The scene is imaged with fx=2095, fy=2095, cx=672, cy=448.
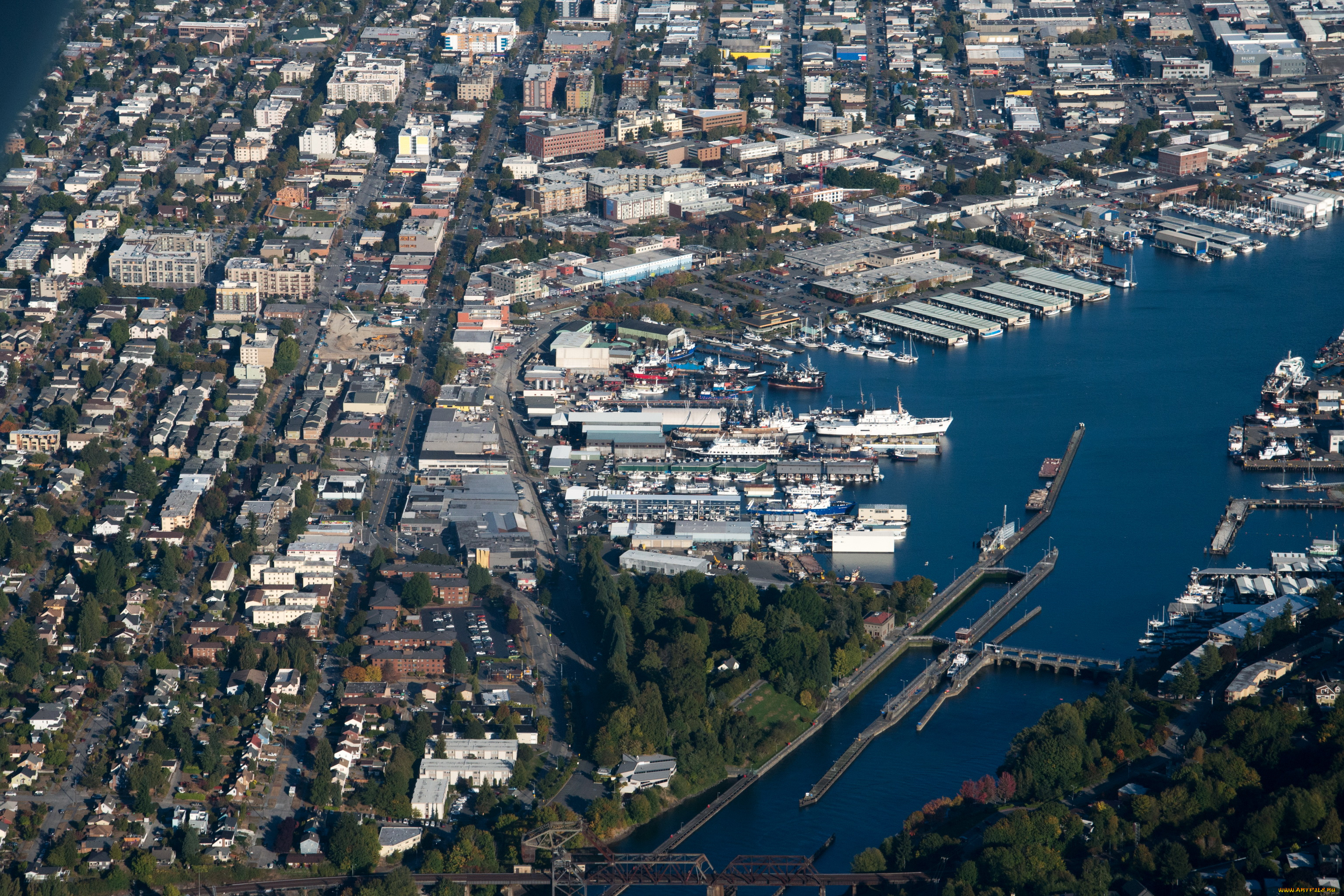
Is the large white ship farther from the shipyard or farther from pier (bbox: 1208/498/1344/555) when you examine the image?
pier (bbox: 1208/498/1344/555)

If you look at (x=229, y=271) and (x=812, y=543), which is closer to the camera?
(x=812, y=543)

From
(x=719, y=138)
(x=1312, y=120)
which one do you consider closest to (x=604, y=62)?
(x=719, y=138)

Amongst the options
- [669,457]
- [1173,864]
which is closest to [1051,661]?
[1173,864]

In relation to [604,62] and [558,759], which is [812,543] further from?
[604,62]

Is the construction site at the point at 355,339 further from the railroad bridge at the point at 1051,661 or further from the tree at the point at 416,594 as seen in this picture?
the railroad bridge at the point at 1051,661

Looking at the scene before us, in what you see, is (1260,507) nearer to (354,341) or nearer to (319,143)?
(354,341)

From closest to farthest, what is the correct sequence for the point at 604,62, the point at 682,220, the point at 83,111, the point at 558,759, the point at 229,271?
1. the point at 558,759
2. the point at 229,271
3. the point at 682,220
4. the point at 83,111
5. the point at 604,62

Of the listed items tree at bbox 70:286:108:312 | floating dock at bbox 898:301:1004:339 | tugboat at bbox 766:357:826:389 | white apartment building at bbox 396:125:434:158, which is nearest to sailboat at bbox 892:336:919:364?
floating dock at bbox 898:301:1004:339
